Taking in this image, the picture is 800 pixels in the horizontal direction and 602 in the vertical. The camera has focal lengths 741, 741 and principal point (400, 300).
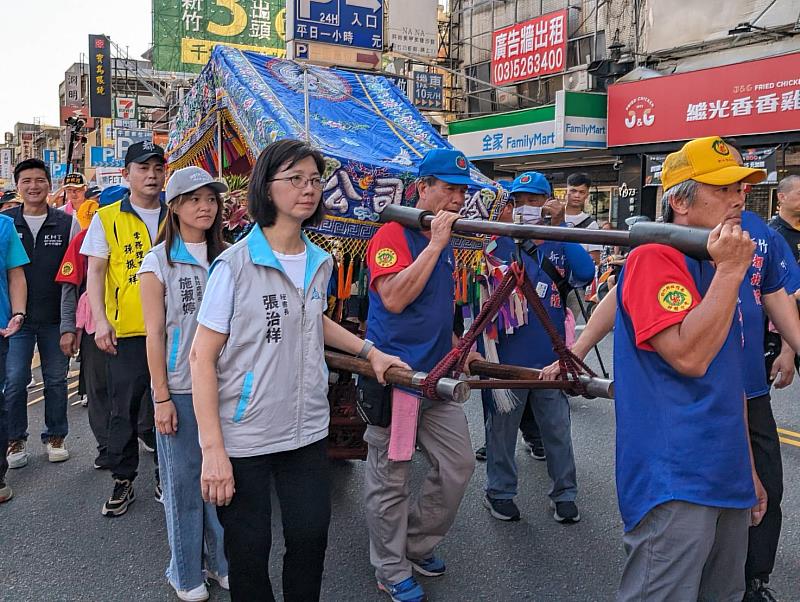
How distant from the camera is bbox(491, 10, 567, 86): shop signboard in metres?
18.1

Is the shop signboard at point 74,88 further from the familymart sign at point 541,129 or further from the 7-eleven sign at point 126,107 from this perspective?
the familymart sign at point 541,129

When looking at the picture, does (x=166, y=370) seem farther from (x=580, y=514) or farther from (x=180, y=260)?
(x=580, y=514)

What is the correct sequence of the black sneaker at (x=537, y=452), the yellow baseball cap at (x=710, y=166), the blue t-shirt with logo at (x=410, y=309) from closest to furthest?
1. the yellow baseball cap at (x=710, y=166)
2. the blue t-shirt with logo at (x=410, y=309)
3. the black sneaker at (x=537, y=452)

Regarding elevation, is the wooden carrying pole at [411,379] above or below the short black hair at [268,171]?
below

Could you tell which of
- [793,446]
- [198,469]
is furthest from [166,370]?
[793,446]

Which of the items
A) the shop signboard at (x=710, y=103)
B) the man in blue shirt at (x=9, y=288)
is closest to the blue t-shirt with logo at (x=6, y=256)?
the man in blue shirt at (x=9, y=288)

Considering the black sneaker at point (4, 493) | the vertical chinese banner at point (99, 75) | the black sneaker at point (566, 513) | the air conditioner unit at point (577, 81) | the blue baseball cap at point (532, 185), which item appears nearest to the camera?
the black sneaker at point (566, 513)

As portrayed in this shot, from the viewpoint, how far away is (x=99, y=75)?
88.7 feet

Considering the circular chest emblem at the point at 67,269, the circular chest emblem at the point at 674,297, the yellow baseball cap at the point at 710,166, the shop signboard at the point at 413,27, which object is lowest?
the circular chest emblem at the point at 67,269

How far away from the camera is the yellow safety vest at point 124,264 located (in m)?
3.87

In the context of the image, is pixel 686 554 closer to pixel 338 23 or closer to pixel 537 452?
pixel 537 452

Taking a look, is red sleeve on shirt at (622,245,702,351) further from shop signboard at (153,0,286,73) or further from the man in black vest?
shop signboard at (153,0,286,73)

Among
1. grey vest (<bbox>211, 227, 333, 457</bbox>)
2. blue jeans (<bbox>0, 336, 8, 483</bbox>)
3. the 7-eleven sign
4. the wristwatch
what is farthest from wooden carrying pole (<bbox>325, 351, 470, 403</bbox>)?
the 7-eleven sign

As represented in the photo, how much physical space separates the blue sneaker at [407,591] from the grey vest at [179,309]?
4.06 feet
